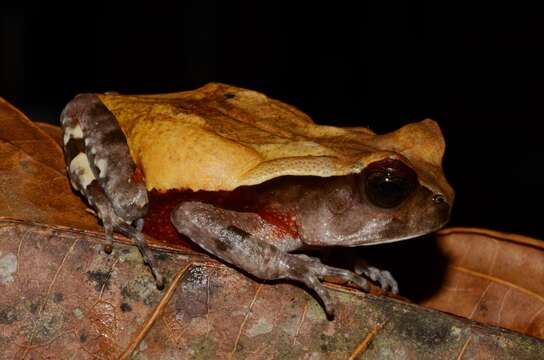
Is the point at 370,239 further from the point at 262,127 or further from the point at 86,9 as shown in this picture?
the point at 86,9

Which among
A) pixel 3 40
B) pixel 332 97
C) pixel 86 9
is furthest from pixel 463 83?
pixel 3 40

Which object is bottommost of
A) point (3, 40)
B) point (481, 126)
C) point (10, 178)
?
point (481, 126)

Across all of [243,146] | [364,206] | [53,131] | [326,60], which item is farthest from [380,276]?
[326,60]

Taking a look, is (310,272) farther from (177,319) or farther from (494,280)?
(494,280)

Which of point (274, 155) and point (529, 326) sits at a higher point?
point (274, 155)

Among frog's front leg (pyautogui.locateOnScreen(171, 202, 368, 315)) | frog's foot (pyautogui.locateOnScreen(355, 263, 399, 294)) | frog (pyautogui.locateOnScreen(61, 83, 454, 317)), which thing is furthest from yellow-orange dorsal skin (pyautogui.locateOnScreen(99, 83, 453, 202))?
frog's foot (pyautogui.locateOnScreen(355, 263, 399, 294))

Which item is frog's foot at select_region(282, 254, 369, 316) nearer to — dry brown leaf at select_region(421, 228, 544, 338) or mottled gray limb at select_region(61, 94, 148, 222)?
dry brown leaf at select_region(421, 228, 544, 338)

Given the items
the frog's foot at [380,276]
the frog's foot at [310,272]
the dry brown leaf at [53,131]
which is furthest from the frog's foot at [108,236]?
the frog's foot at [380,276]
